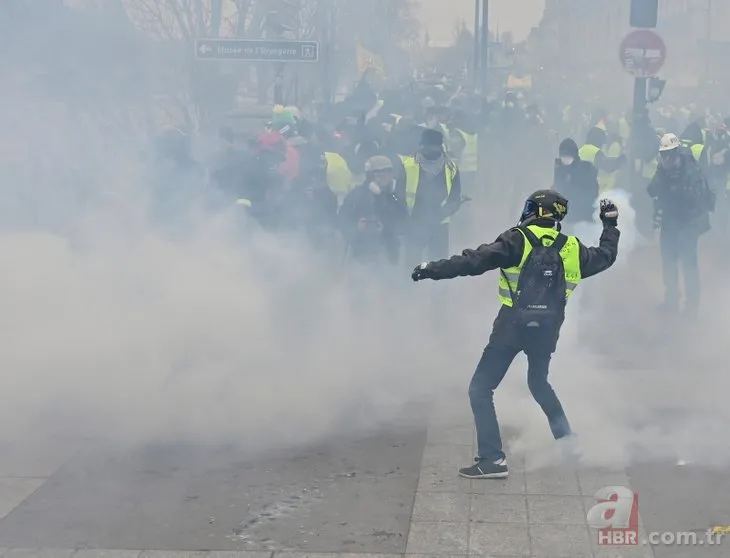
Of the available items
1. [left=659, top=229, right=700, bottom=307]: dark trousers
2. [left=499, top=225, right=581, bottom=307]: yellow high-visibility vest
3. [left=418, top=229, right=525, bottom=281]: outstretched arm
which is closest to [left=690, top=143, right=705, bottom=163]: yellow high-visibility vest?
[left=659, top=229, right=700, bottom=307]: dark trousers

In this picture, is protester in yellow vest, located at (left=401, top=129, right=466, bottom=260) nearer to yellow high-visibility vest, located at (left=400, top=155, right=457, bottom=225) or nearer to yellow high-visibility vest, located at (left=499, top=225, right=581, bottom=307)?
yellow high-visibility vest, located at (left=400, top=155, right=457, bottom=225)

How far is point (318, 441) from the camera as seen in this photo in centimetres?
636

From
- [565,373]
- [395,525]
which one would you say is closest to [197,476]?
[395,525]

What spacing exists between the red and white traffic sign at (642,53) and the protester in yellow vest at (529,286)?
777cm

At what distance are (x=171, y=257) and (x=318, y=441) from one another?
2.34 m

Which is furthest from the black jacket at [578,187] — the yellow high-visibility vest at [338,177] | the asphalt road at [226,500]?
the asphalt road at [226,500]

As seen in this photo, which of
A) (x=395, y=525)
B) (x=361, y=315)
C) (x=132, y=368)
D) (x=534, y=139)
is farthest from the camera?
(x=534, y=139)

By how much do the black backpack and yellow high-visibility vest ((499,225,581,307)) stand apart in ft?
0.05

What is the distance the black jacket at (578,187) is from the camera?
405 inches

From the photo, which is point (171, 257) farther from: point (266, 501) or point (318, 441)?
point (266, 501)

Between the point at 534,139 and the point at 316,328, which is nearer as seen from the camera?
the point at 316,328

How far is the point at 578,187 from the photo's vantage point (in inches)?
412

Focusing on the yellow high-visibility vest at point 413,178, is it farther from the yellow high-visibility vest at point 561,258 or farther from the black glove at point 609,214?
the yellow high-visibility vest at point 561,258

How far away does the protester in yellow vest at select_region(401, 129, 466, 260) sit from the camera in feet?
32.7
